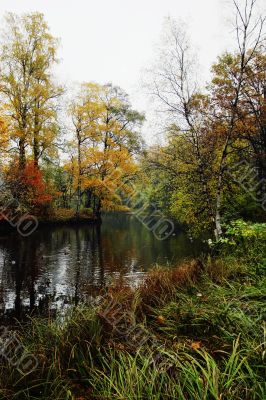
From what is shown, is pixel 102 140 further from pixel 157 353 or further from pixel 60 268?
pixel 157 353

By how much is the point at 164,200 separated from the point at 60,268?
19398 mm

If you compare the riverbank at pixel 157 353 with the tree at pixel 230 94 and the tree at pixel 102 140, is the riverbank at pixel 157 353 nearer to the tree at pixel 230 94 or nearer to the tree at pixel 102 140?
the tree at pixel 230 94

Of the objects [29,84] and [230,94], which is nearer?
[230,94]

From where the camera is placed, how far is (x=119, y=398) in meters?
2.39

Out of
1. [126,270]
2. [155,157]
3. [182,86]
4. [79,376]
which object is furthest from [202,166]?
[79,376]

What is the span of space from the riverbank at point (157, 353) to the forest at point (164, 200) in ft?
0.06

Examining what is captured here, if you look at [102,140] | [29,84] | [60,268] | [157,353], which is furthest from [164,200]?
[157,353]

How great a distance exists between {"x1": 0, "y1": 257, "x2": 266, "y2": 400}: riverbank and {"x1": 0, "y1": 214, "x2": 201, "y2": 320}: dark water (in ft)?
7.92

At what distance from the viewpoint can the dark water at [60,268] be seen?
740 centimetres

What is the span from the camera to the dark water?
740 centimetres

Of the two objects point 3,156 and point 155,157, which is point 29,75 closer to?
point 3,156

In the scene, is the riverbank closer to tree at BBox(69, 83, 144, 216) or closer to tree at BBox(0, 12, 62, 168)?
tree at BBox(0, 12, 62, 168)

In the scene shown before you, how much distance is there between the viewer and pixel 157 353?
10.6 ft

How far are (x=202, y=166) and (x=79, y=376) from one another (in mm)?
7797
